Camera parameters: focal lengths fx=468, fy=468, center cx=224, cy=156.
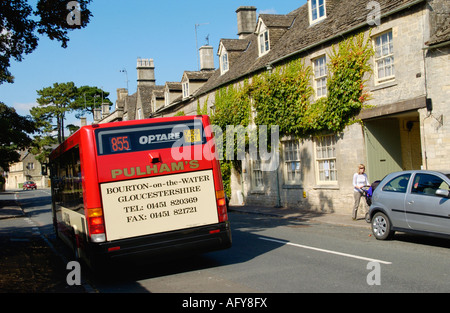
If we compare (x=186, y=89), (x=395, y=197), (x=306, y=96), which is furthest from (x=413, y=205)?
(x=186, y=89)

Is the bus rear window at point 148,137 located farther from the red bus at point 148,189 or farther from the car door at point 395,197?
A: the car door at point 395,197

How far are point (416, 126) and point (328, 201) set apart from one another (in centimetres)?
455

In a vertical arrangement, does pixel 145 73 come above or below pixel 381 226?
above

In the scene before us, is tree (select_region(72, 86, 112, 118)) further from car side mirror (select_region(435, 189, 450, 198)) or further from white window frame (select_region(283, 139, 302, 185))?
car side mirror (select_region(435, 189, 450, 198))

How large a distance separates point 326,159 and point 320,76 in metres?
3.49

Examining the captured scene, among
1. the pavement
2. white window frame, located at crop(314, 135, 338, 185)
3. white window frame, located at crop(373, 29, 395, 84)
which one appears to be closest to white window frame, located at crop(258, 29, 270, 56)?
white window frame, located at crop(314, 135, 338, 185)

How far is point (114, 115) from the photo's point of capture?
199 feet

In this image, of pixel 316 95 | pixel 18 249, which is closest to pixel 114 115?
pixel 316 95

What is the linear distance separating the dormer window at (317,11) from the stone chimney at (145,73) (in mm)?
34638

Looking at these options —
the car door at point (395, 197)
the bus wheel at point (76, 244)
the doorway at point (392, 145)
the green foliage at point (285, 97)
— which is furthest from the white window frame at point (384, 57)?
the bus wheel at point (76, 244)

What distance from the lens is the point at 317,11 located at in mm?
21562

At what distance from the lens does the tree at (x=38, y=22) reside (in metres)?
11.6

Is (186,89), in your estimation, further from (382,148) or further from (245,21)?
(382,148)

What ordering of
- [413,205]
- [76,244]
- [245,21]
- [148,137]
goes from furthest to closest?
[245,21] < [413,205] < [76,244] < [148,137]
